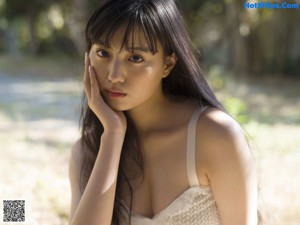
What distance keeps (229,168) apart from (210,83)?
300 inches

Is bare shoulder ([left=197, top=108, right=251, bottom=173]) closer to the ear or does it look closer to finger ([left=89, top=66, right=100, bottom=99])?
the ear

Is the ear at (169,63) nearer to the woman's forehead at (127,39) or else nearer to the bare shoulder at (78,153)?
the woman's forehead at (127,39)

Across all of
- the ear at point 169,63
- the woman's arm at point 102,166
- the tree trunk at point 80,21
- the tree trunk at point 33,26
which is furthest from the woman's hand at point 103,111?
the tree trunk at point 33,26

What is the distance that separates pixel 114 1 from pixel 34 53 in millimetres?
15556

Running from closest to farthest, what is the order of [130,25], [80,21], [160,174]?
[130,25] < [160,174] < [80,21]

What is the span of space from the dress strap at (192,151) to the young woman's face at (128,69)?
178mm

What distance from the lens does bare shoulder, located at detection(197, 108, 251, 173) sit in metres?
1.60

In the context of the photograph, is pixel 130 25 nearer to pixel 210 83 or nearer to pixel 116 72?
pixel 116 72

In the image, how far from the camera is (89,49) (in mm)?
1756

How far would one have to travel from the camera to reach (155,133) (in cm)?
186

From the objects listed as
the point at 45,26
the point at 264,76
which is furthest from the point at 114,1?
the point at 45,26

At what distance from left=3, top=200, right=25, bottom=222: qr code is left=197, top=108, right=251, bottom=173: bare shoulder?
1.44 metres

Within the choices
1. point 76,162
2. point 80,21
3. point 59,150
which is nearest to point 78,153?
point 76,162

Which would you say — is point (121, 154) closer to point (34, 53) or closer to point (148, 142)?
point (148, 142)
